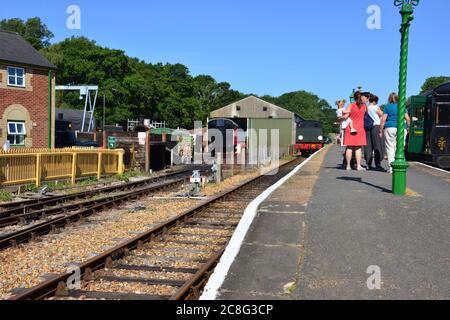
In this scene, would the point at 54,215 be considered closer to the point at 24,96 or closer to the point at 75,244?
the point at 75,244

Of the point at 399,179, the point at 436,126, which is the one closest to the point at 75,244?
the point at 399,179

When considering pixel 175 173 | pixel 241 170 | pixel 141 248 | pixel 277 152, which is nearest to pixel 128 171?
pixel 175 173

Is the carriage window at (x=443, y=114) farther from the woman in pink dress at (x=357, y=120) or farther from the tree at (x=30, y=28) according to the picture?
the tree at (x=30, y=28)

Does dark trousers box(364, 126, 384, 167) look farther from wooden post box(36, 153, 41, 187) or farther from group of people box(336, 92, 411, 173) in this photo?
wooden post box(36, 153, 41, 187)

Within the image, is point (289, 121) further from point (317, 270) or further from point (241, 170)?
point (317, 270)

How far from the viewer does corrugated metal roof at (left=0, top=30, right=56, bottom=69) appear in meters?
28.5

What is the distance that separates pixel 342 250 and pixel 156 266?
97.1 inches

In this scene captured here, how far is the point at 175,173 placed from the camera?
23406 millimetres

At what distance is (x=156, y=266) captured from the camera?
6.62m

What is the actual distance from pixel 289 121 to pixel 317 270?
32.9 meters

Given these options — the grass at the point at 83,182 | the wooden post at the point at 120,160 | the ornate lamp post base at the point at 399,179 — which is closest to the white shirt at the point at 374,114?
the ornate lamp post base at the point at 399,179

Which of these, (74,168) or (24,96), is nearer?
(74,168)

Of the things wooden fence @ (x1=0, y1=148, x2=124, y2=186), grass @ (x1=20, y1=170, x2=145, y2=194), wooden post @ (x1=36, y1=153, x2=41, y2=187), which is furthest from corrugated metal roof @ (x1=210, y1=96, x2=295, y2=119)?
wooden post @ (x1=36, y1=153, x2=41, y2=187)

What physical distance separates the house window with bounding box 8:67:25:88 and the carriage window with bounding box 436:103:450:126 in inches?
890
